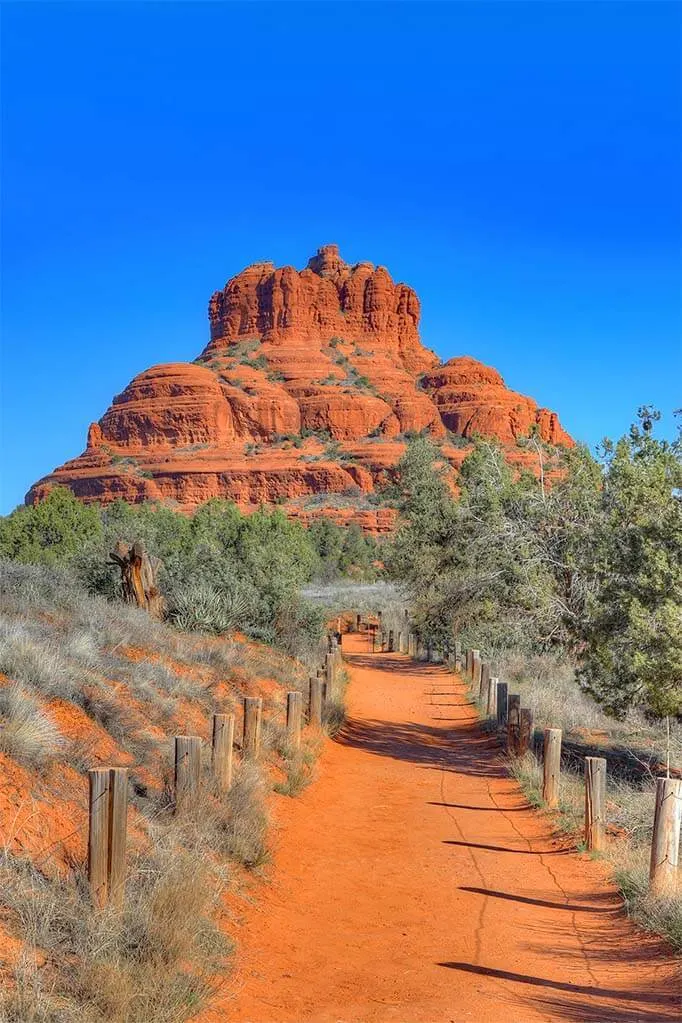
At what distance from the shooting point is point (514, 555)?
64.7ft

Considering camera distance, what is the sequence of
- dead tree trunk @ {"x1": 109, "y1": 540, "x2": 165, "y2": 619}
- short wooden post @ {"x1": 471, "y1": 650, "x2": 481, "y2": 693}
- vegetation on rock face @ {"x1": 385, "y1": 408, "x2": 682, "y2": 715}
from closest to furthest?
vegetation on rock face @ {"x1": 385, "y1": 408, "x2": 682, "y2": 715}, dead tree trunk @ {"x1": 109, "y1": 540, "x2": 165, "y2": 619}, short wooden post @ {"x1": 471, "y1": 650, "x2": 481, "y2": 693}

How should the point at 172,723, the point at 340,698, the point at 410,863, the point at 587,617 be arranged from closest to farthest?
the point at 410,863, the point at 172,723, the point at 587,617, the point at 340,698

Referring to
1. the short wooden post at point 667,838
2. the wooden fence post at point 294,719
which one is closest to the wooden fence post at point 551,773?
the short wooden post at point 667,838

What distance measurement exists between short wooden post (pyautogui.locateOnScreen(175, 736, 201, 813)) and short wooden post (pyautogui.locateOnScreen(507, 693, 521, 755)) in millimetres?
6339

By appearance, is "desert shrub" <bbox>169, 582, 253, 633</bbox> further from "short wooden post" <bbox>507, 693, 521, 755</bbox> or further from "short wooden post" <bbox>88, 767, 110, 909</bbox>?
"short wooden post" <bbox>88, 767, 110, 909</bbox>

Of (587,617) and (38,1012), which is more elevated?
(587,617)

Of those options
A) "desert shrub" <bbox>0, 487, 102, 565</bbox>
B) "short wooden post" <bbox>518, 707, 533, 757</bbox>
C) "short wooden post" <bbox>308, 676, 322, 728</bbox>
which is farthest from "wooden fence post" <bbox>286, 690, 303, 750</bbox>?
"desert shrub" <bbox>0, 487, 102, 565</bbox>

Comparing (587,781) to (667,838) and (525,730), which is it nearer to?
(667,838)

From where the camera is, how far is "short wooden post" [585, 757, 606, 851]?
8.93m

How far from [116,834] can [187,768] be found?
1860mm

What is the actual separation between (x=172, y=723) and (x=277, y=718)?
3.15m

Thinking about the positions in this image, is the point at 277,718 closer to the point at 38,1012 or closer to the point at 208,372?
the point at 38,1012

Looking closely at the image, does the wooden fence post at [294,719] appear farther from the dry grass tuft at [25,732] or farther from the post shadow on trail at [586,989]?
the post shadow on trail at [586,989]

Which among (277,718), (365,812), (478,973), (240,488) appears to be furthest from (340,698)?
(240,488)
